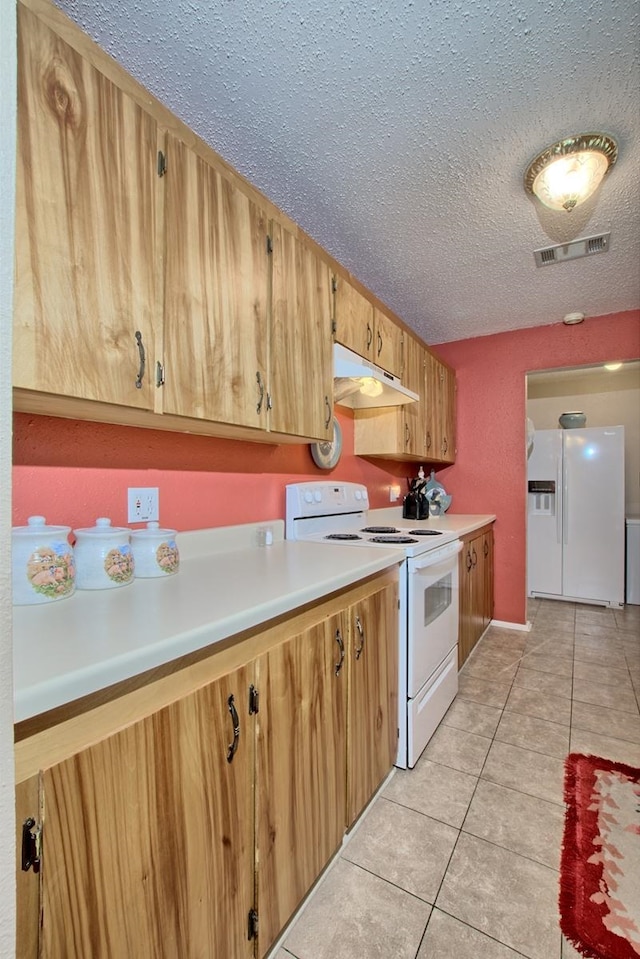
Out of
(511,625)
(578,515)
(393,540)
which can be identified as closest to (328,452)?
(393,540)

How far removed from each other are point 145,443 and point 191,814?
103 cm

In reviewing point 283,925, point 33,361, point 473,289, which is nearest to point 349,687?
point 283,925

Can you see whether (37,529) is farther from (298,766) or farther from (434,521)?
(434,521)

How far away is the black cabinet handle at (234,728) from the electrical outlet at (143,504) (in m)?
0.72

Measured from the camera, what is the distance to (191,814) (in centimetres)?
79

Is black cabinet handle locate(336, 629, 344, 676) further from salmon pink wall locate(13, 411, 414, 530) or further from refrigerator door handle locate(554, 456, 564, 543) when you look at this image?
refrigerator door handle locate(554, 456, 564, 543)

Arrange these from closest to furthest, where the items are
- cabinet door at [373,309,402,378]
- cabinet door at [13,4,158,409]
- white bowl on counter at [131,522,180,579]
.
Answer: cabinet door at [13,4,158,409], white bowl on counter at [131,522,180,579], cabinet door at [373,309,402,378]

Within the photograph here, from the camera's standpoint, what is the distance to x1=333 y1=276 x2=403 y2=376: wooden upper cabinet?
1.88 m

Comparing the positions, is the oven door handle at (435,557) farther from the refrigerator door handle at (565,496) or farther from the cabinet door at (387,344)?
the refrigerator door handle at (565,496)

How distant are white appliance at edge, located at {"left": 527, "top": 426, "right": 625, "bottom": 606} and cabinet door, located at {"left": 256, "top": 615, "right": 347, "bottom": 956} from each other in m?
3.68

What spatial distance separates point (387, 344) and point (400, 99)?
115 centimetres

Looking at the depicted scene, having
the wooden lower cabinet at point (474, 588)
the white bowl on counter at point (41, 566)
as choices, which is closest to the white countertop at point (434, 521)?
the wooden lower cabinet at point (474, 588)

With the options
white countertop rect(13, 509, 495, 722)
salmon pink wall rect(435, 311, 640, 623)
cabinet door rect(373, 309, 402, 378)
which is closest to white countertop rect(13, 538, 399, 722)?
white countertop rect(13, 509, 495, 722)

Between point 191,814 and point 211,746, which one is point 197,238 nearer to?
point 211,746
